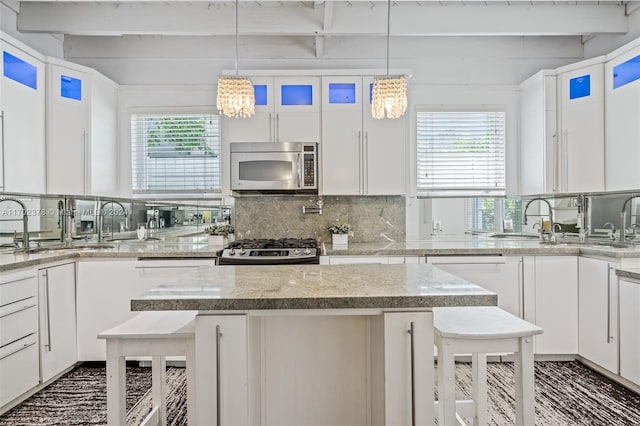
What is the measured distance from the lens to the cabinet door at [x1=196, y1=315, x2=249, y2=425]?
1.38 meters

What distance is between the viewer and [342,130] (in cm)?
342

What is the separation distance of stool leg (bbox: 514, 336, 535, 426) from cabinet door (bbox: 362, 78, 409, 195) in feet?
6.61

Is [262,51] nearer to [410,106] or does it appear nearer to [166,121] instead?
[166,121]

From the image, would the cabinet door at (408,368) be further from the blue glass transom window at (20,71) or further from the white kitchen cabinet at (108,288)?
the blue glass transom window at (20,71)

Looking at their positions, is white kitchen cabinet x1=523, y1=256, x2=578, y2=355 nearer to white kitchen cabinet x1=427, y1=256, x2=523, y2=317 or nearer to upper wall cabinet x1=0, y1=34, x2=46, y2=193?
white kitchen cabinet x1=427, y1=256, x2=523, y2=317

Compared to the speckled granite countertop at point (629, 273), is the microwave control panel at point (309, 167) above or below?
above

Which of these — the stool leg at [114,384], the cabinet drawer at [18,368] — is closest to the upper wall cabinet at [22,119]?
the cabinet drawer at [18,368]

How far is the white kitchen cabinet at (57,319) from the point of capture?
2.68 meters

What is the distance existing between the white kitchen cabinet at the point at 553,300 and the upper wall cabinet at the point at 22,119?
12.4 ft

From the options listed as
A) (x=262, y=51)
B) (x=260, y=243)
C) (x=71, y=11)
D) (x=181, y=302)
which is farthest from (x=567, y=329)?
(x=71, y=11)

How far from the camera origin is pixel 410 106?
3.74 meters

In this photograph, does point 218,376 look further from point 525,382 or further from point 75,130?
point 75,130

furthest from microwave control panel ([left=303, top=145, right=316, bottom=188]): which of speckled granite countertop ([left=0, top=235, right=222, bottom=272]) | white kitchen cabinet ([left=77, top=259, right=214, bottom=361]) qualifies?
white kitchen cabinet ([left=77, top=259, right=214, bottom=361])

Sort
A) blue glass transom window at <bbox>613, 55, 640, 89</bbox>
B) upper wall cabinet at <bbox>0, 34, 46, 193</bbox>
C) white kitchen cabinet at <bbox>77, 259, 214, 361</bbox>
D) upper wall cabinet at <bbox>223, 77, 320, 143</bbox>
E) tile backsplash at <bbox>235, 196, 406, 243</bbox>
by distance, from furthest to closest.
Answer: tile backsplash at <bbox>235, 196, 406, 243</bbox> → upper wall cabinet at <bbox>223, 77, 320, 143</bbox> → white kitchen cabinet at <bbox>77, 259, 214, 361</bbox> → blue glass transom window at <bbox>613, 55, 640, 89</bbox> → upper wall cabinet at <bbox>0, 34, 46, 193</bbox>
